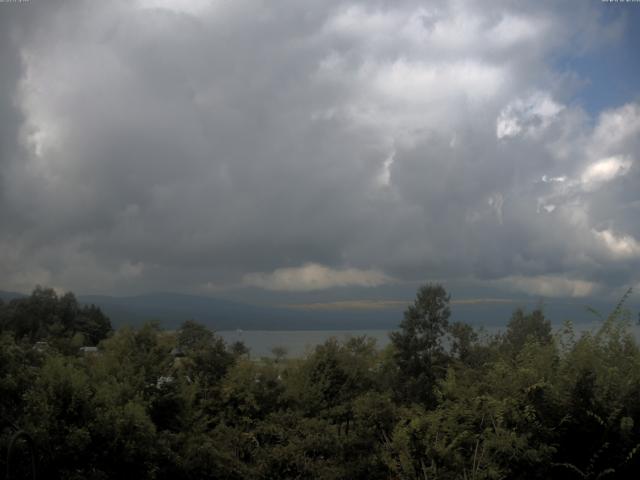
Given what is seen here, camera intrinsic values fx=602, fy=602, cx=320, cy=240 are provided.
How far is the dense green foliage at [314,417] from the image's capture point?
6910 mm

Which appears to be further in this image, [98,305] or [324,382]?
[98,305]

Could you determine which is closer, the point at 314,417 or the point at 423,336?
the point at 314,417

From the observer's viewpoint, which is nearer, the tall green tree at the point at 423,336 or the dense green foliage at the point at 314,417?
the dense green foliage at the point at 314,417

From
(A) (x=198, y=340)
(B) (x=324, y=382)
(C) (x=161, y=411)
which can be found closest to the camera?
(C) (x=161, y=411)

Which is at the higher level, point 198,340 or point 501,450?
point 198,340

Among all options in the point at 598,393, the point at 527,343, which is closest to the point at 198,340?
the point at 527,343

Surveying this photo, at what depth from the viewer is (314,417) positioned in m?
10.3

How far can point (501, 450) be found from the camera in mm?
6734

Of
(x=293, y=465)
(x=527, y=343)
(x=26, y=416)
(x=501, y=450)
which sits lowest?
(x=293, y=465)

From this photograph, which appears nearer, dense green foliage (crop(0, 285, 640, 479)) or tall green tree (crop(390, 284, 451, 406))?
dense green foliage (crop(0, 285, 640, 479))

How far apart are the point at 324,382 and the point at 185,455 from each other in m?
3.40

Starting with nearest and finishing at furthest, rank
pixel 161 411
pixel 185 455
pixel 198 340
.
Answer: pixel 185 455, pixel 161 411, pixel 198 340

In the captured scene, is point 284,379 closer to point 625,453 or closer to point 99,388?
point 99,388

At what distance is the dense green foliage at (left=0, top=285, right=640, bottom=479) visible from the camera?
272 inches
